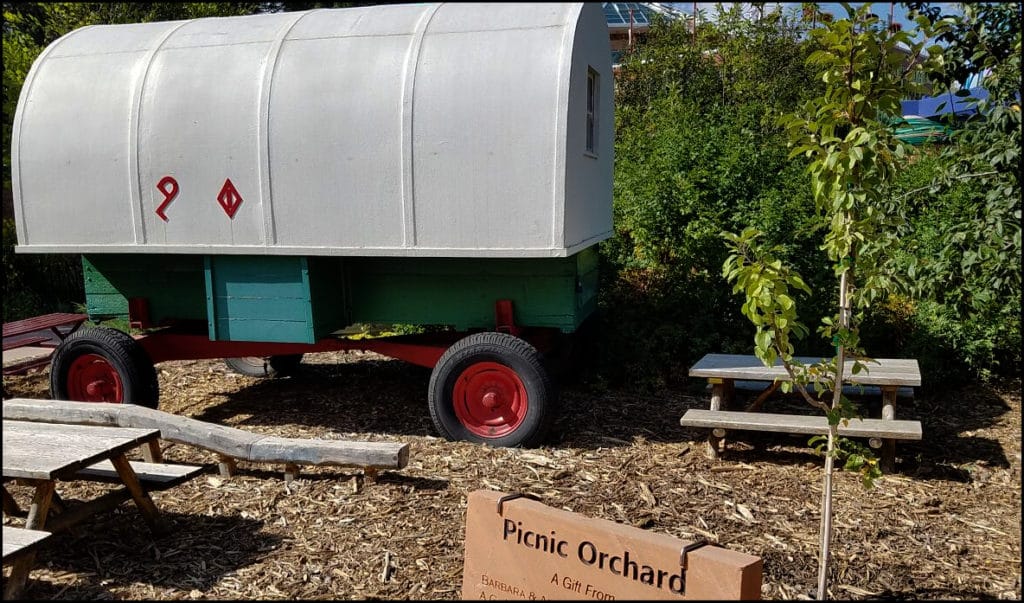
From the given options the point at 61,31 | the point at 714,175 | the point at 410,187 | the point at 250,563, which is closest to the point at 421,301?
the point at 410,187

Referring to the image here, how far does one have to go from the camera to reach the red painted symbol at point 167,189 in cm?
596

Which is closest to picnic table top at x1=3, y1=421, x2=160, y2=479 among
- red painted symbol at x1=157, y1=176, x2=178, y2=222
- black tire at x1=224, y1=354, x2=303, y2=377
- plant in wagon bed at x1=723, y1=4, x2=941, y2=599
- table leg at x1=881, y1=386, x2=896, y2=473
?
red painted symbol at x1=157, y1=176, x2=178, y2=222

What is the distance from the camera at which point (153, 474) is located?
4.53 metres

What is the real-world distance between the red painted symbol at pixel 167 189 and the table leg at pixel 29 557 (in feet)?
8.61

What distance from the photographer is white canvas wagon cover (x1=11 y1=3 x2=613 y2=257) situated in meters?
5.36

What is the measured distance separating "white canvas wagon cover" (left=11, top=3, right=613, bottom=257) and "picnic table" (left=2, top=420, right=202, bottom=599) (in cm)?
197

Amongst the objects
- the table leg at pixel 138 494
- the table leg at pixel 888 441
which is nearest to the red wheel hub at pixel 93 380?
the table leg at pixel 138 494

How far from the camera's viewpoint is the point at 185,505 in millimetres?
4828

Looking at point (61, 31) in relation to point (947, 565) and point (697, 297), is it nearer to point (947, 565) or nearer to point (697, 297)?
point (697, 297)

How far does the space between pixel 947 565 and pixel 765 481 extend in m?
1.24

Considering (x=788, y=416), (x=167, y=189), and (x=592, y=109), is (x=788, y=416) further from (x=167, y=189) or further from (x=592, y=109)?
(x=167, y=189)

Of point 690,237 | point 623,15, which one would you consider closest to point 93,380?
point 690,237

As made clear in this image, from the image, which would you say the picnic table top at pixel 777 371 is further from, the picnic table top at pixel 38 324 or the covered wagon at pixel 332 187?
the picnic table top at pixel 38 324

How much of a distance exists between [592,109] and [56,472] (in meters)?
4.44
